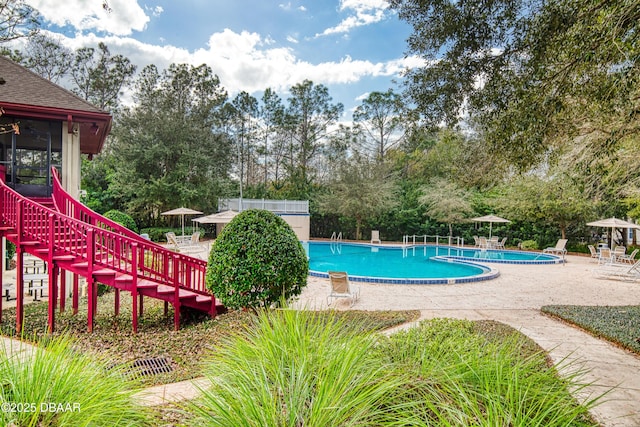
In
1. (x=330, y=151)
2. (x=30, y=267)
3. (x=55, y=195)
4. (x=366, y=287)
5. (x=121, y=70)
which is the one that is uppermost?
(x=121, y=70)

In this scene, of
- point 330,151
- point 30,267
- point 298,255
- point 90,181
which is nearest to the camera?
point 298,255

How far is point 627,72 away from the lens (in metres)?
3.65

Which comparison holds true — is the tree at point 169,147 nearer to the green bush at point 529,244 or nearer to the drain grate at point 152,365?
the drain grate at point 152,365

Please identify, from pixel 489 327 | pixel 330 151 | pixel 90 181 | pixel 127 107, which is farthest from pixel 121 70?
pixel 489 327

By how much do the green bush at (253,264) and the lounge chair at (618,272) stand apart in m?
11.0

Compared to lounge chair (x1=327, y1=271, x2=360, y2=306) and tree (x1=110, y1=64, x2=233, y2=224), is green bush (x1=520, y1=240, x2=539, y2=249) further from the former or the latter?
tree (x1=110, y1=64, x2=233, y2=224)

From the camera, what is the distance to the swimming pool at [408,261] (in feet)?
37.5

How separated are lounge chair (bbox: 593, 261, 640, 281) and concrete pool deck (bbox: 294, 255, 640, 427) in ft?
0.96

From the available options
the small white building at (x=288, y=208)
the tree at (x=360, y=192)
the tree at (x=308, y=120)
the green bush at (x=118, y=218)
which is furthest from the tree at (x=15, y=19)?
the tree at (x=308, y=120)

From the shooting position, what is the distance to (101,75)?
25359mm

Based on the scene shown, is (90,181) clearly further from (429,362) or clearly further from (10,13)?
(429,362)

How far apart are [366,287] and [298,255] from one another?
4.44 meters

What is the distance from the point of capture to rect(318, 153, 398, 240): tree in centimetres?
2334

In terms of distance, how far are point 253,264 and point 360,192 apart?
18.2 meters
